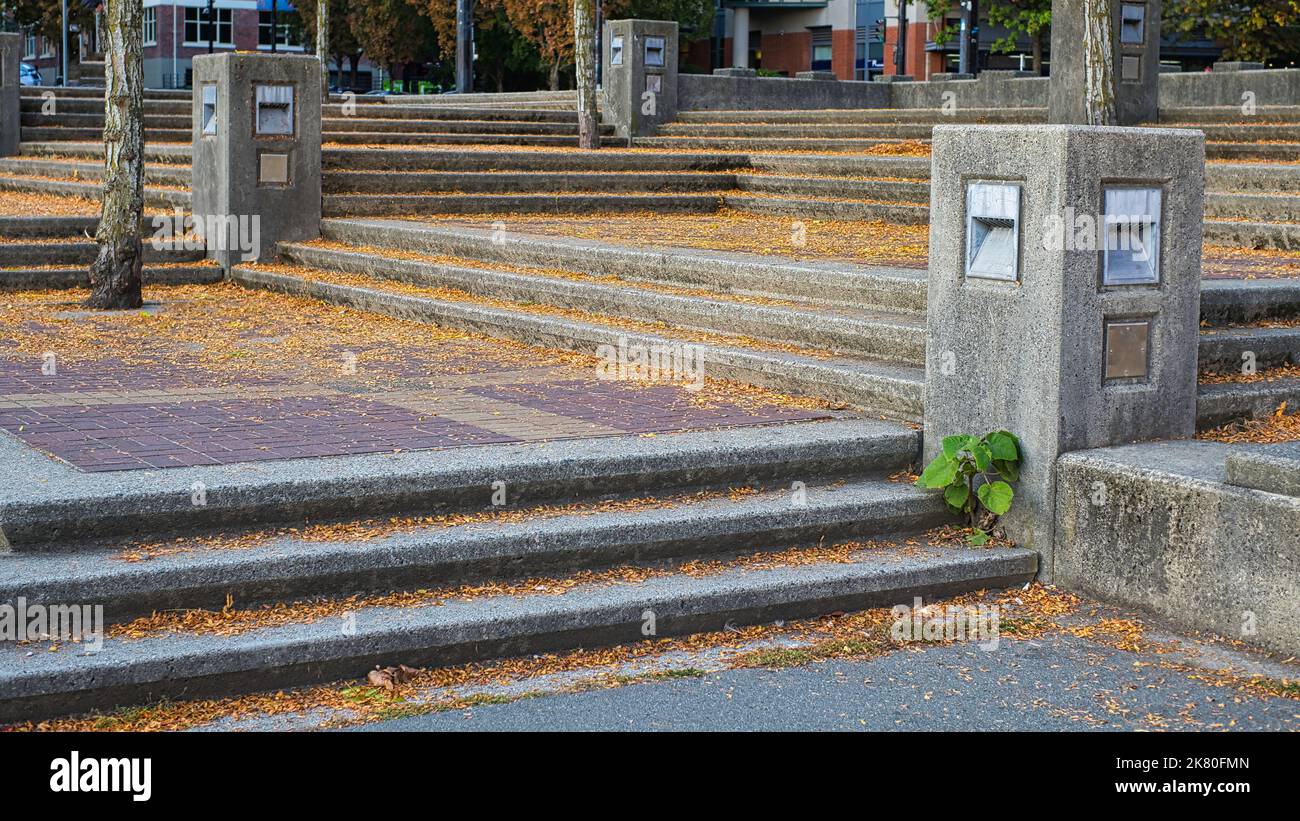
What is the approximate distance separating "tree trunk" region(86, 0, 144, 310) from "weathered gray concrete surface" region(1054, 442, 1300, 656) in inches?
312

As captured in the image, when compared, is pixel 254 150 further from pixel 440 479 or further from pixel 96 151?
pixel 440 479

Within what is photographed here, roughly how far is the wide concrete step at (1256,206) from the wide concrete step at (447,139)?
1015 cm

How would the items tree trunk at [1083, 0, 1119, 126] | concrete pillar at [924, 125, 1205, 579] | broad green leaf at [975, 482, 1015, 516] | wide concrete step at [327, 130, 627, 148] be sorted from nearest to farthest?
concrete pillar at [924, 125, 1205, 579] < broad green leaf at [975, 482, 1015, 516] < tree trunk at [1083, 0, 1119, 126] < wide concrete step at [327, 130, 627, 148]

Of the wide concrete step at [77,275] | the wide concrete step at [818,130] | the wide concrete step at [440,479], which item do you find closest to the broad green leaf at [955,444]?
the wide concrete step at [440,479]

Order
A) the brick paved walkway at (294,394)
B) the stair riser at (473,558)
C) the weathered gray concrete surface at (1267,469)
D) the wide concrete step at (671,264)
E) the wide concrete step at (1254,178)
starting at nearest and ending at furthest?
the stair riser at (473,558), the weathered gray concrete surface at (1267,469), the brick paved walkway at (294,394), the wide concrete step at (671,264), the wide concrete step at (1254,178)

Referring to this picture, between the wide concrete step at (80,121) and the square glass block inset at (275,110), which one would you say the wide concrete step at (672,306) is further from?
the wide concrete step at (80,121)

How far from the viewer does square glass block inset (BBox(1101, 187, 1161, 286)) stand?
21.8 feet

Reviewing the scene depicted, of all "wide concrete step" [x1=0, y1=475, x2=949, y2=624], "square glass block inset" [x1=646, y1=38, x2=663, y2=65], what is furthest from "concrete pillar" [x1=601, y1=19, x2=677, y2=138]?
"wide concrete step" [x1=0, y1=475, x2=949, y2=624]

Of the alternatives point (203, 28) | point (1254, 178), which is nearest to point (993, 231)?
point (1254, 178)

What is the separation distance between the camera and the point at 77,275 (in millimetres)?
12922

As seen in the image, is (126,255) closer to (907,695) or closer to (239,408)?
(239,408)

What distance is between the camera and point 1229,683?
5.57 meters

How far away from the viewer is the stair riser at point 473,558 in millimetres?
5422

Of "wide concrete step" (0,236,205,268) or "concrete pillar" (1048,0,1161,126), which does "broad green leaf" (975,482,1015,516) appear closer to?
"wide concrete step" (0,236,205,268)
